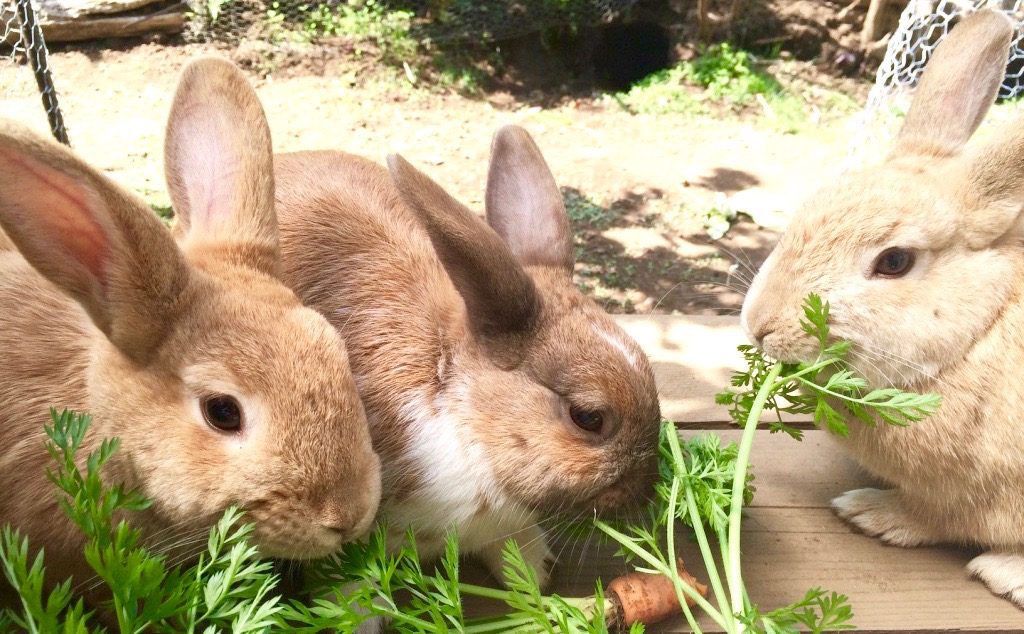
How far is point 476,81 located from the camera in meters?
7.38

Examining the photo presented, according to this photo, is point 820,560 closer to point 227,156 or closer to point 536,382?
point 536,382

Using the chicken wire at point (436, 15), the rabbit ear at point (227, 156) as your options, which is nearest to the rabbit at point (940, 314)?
the rabbit ear at point (227, 156)

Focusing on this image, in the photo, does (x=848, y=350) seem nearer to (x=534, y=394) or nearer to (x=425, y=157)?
(x=534, y=394)

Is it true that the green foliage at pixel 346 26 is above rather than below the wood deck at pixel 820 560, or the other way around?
above

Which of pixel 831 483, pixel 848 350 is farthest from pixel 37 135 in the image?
pixel 831 483

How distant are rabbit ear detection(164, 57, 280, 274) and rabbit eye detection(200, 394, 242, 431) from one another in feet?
1.27

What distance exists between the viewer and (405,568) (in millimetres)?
1650

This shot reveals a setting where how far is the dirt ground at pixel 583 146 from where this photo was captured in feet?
16.3

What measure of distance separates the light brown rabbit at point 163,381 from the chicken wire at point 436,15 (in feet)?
20.1

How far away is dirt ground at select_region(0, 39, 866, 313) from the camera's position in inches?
196

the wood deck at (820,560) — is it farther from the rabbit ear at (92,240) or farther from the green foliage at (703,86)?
the green foliage at (703,86)

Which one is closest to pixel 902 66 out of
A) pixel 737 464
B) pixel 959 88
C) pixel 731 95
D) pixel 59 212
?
pixel 731 95

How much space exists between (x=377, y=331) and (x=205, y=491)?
61 cm

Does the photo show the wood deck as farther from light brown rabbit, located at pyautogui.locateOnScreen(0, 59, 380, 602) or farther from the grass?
the grass
